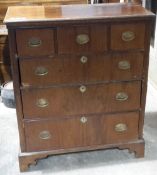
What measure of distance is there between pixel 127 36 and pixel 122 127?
1.81 ft

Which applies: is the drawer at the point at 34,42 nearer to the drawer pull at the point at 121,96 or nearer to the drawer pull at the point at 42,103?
the drawer pull at the point at 42,103

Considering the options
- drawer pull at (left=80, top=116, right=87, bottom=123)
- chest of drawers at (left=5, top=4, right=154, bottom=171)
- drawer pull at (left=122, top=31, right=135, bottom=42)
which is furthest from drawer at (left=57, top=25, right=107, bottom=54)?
drawer pull at (left=80, top=116, right=87, bottom=123)

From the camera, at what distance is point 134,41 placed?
1789mm

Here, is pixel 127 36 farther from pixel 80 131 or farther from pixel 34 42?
pixel 80 131

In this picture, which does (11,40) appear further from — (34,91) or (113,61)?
(113,61)

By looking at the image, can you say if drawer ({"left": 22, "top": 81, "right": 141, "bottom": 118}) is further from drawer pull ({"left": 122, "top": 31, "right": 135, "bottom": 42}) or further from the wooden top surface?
the wooden top surface

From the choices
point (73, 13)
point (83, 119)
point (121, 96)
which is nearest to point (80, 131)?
point (83, 119)

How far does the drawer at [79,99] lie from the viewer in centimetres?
185

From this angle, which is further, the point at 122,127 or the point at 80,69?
the point at 122,127

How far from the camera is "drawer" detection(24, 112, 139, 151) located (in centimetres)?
193

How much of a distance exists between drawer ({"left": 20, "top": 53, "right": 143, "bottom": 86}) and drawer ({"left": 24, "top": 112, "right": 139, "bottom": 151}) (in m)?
0.24

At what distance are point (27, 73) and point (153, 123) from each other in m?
1.09

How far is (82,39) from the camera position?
174 cm

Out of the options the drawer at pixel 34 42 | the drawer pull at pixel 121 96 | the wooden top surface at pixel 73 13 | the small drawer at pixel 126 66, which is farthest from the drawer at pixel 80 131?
the wooden top surface at pixel 73 13
